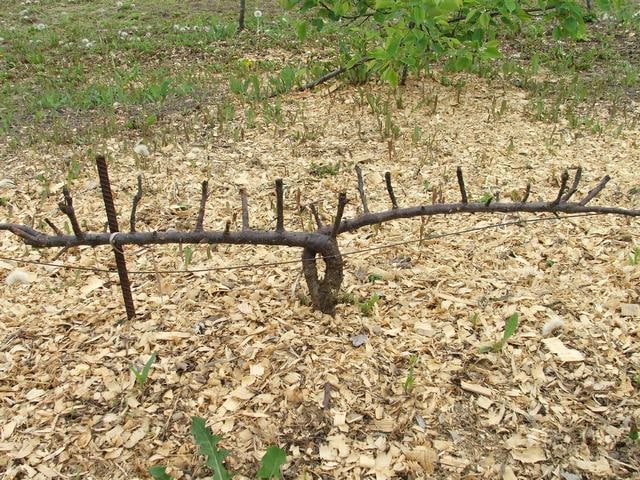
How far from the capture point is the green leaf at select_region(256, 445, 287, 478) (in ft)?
6.95

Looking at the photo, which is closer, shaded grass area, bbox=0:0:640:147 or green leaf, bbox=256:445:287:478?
green leaf, bbox=256:445:287:478

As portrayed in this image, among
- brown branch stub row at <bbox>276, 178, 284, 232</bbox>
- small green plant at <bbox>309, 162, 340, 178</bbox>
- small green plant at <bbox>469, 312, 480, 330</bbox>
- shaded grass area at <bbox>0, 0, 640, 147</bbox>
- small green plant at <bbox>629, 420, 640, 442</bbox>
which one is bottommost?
small green plant at <bbox>629, 420, 640, 442</bbox>

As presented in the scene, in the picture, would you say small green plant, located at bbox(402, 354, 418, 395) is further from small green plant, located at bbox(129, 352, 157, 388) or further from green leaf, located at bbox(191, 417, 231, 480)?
small green plant, located at bbox(129, 352, 157, 388)

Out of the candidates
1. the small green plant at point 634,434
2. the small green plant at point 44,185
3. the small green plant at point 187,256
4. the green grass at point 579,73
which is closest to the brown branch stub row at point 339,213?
the small green plant at point 187,256

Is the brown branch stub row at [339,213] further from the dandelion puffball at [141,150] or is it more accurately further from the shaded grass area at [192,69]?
→ the shaded grass area at [192,69]

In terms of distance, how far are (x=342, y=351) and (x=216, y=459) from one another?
2.84 ft

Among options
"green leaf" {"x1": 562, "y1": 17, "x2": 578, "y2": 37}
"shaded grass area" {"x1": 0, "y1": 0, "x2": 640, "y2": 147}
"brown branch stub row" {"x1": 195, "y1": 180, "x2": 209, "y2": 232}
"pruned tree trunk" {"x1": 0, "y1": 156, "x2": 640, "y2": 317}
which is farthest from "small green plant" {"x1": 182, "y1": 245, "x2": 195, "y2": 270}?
"green leaf" {"x1": 562, "y1": 17, "x2": 578, "y2": 37}

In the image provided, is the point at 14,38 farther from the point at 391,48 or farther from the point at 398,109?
the point at 391,48

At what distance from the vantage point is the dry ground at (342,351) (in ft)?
7.75

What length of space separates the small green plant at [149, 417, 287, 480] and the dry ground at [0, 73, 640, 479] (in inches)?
4.8

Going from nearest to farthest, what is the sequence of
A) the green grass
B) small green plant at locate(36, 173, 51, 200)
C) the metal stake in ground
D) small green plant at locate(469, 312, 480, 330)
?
the metal stake in ground → small green plant at locate(469, 312, 480, 330) → small green plant at locate(36, 173, 51, 200) → the green grass

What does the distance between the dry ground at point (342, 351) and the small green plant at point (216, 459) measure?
0.12 meters

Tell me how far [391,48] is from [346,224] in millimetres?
2182

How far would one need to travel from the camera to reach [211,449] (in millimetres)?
2209
